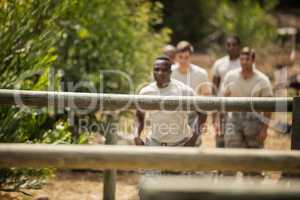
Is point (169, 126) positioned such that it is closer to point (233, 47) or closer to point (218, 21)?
point (233, 47)

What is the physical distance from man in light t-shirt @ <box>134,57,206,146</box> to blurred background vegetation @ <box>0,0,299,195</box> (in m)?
1.03

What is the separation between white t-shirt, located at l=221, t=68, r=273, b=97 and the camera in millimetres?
7250

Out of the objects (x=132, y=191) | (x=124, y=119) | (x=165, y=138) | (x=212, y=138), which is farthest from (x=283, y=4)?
(x=165, y=138)

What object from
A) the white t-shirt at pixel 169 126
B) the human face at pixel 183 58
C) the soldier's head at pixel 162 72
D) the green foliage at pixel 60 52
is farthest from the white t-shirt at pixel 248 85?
the green foliage at pixel 60 52

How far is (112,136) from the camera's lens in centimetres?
434

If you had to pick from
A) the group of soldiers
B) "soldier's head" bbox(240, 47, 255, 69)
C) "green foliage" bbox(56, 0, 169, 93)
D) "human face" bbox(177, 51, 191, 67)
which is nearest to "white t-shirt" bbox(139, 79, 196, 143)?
the group of soldiers

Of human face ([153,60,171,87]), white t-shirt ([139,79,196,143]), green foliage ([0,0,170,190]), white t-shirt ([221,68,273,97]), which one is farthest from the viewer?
white t-shirt ([221,68,273,97])

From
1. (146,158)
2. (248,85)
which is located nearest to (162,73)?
(248,85)

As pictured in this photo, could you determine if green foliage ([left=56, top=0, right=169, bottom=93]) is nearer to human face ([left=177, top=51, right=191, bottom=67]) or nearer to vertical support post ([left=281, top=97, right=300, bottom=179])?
human face ([left=177, top=51, right=191, bottom=67])

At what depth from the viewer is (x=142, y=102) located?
4.52 meters

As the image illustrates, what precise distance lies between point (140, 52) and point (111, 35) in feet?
2.05

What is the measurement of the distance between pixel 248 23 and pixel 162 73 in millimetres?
10794

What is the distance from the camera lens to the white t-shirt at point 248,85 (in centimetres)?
725

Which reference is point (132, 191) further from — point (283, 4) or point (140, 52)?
point (283, 4)
